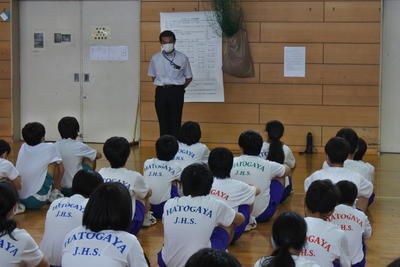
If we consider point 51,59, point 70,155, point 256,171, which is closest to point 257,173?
point 256,171

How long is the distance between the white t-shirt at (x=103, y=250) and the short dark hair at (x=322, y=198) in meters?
0.85

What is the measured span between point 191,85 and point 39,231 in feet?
13.4

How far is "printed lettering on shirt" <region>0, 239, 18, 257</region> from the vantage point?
2309 millimetres

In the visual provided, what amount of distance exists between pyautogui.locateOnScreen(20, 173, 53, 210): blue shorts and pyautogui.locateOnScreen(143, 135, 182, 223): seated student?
817 mm

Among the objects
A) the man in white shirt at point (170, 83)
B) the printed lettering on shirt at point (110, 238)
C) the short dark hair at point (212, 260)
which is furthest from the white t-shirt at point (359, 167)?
the short dark hair at point (212, 260)

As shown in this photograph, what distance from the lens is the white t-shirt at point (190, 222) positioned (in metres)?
2.97

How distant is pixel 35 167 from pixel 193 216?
76.0 inches

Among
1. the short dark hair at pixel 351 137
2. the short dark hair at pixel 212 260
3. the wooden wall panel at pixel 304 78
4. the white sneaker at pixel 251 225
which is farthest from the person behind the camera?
the wooden wall panel at pixel 304 78

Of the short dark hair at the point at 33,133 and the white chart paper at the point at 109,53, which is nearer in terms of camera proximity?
the short dark hair at the point at 33,133

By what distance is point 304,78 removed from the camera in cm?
759

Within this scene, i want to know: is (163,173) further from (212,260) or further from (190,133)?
(212,260)

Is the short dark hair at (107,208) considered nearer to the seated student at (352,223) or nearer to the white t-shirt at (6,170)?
the seated student at (352,223)

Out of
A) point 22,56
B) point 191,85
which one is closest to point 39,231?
point 191,85

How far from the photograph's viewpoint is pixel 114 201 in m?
2.23
